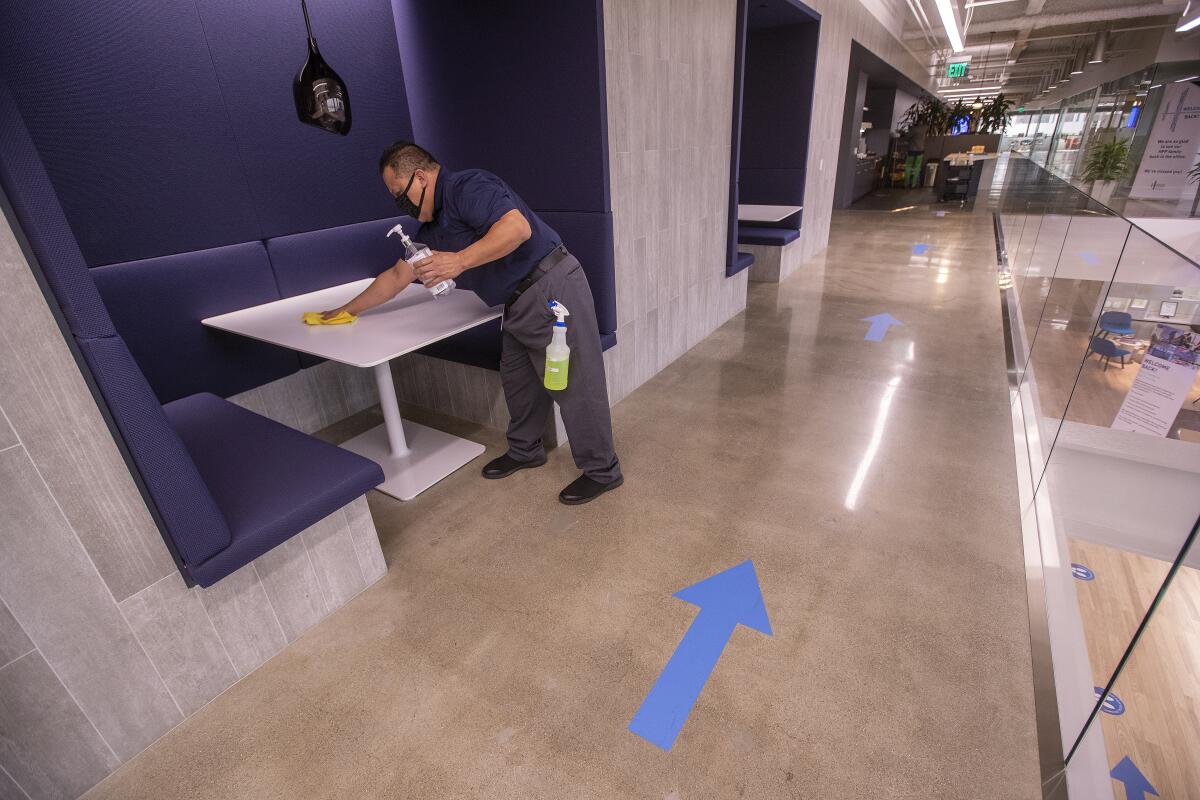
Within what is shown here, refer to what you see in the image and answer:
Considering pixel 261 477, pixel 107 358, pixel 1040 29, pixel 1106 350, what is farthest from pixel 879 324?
pixel 1040 29

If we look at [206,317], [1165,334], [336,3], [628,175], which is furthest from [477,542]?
[336,3]

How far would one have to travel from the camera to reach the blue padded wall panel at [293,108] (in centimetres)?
247

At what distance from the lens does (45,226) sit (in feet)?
3.65

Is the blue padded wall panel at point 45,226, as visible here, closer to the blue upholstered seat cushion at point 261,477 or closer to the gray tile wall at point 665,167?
the blue upholstered seat cushion at point 261,477

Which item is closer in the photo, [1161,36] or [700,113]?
[700,113]

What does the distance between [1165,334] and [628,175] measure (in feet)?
7.39

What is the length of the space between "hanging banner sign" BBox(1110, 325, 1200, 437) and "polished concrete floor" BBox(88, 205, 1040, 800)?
27.8 inches

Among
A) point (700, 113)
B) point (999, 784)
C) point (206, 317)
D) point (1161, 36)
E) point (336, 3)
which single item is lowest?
point (999, 784)

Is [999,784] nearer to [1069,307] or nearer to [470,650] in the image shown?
[470,650]

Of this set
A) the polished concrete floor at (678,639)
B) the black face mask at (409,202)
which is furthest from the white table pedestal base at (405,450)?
the black face mask at (409,202)

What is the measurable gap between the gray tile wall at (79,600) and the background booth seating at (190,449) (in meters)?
0.04

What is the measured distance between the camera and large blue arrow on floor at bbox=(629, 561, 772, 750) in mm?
1537

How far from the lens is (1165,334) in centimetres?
157

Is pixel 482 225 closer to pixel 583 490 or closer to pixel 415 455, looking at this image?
pixel 583 490
